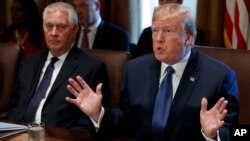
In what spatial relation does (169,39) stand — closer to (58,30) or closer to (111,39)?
(58,30)

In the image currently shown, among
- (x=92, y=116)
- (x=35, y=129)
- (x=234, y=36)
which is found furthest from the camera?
(x=234, y=36)

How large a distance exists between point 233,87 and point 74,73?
91 cm

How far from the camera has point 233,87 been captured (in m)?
2.08

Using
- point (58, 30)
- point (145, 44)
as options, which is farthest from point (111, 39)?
point (58, 30)

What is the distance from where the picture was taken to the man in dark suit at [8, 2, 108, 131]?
8.03 feet

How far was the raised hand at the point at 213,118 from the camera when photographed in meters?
1.78

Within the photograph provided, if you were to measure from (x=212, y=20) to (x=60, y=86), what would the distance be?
1453mm

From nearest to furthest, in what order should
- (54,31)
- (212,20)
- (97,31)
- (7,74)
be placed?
(54,31) → (7,74) → (212,20) → (97,31)

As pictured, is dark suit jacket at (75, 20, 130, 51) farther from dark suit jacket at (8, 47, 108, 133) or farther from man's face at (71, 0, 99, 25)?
dark suit jacket at (8, 47, 108, 133)

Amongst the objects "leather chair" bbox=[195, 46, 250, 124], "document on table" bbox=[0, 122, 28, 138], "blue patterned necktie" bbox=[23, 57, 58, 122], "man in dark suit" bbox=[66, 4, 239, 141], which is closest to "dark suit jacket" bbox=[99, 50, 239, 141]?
"man in dark suit" bbox=[66, 4, 239, 141]

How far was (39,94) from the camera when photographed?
8.33 feet

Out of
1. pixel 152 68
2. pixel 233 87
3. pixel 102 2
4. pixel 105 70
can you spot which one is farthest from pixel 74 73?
pixel 102 2

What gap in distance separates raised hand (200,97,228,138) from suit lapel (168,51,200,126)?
20 cm

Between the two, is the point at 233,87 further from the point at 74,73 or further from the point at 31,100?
the point at 31,100
